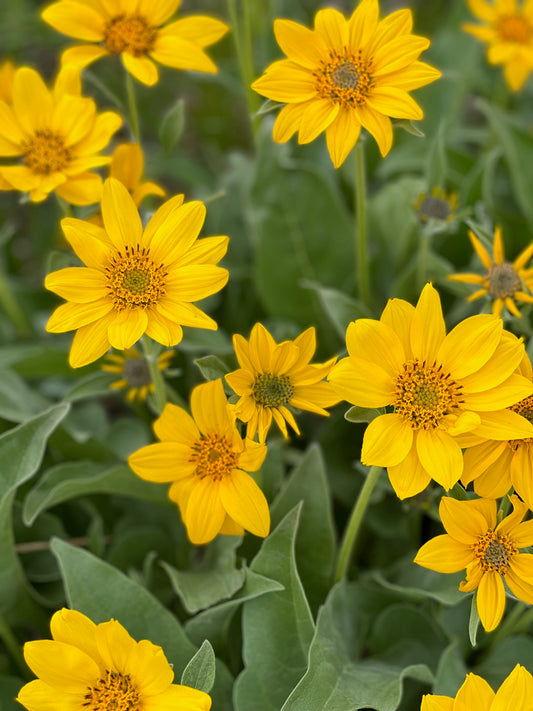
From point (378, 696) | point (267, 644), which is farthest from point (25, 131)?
point (378, 696)

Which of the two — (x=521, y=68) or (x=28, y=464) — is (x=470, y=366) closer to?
(x=28, y=464)

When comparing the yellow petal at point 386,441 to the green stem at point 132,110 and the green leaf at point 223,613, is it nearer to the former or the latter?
the green leaf at point 223,613

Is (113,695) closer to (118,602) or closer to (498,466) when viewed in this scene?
(118,602)

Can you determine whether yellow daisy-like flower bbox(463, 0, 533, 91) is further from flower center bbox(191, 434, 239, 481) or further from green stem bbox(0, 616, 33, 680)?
green stem bbox(0, 616, 33, 680)

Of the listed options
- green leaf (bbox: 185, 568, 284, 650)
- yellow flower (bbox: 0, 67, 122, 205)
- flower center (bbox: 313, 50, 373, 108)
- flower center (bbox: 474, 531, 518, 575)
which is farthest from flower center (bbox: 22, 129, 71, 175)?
flower center (bbox: 474, 531, 518, 575)

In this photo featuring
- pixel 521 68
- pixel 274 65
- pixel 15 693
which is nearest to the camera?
pixel 274 65

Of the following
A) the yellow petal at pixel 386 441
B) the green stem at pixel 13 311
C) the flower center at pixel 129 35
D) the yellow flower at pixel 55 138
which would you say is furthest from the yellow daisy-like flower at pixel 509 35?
the green stem at pixel 13 311

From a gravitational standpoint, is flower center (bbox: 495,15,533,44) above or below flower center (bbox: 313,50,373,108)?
above
